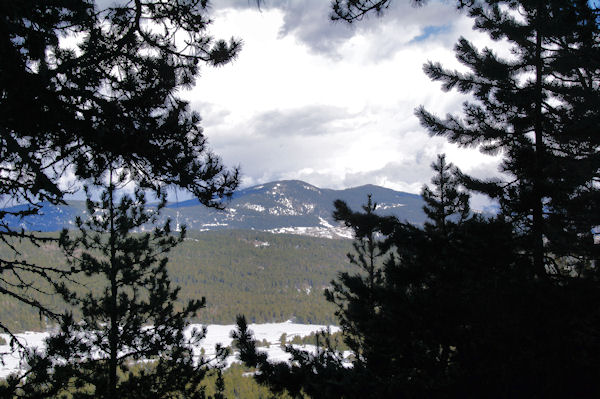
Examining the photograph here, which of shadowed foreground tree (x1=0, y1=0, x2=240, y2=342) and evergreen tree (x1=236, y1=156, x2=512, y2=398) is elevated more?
shadowed foreground tree (x1=0, y1=0, x2=240, y2=342)

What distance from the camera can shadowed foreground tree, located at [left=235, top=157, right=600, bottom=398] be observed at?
13.2 ft

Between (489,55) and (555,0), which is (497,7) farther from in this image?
(555,0)

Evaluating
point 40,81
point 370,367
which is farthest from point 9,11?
point 370,367

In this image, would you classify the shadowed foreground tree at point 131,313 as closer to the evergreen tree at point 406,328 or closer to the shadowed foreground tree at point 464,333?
the evergreen tree at point 406,328

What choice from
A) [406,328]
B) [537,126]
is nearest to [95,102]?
[406,328]

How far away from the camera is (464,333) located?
4.66 metres

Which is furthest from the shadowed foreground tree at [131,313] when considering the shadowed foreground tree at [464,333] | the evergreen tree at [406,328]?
the shadowed foreground tree at [464,333]

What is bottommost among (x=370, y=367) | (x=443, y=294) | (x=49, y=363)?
(x=370, y=367)

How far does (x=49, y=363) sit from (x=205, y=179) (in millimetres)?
2735

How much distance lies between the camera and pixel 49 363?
4.36 metres

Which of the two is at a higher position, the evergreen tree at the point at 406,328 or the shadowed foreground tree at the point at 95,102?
the shadowed foreground tree at the point at 95,102

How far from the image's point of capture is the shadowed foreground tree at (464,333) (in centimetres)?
403

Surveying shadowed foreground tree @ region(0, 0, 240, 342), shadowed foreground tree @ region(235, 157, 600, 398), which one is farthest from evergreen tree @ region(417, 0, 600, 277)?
shadowed foreground tree @ region(0, 0, 240, 342)

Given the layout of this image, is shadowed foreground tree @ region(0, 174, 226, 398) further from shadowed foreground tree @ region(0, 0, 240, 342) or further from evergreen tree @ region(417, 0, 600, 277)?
evergreen tree @ region(417, 0, 600, 277)
